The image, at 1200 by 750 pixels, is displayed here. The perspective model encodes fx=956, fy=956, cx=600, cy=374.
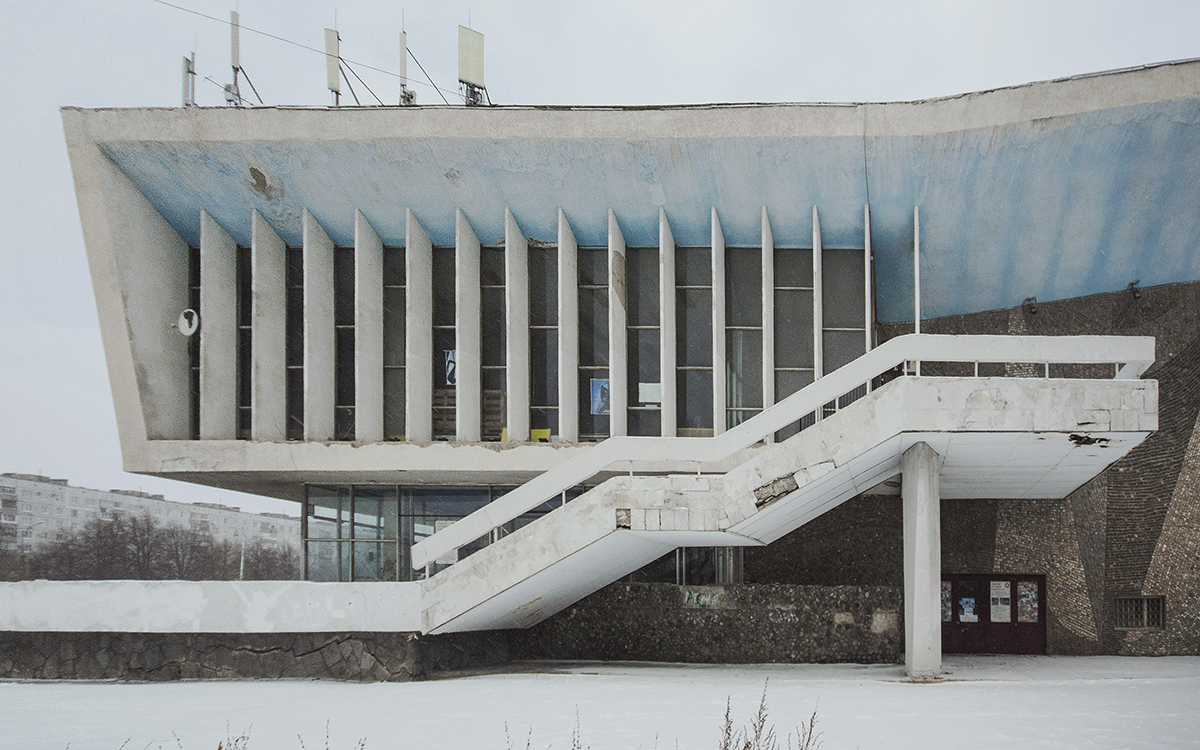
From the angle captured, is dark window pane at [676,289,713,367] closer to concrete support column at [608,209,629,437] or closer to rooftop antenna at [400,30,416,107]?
concrete support column at [608,209,629,437]

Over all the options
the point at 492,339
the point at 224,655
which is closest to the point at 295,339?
the point at 492,339

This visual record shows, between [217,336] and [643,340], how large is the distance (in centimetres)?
882

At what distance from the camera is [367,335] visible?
19516mm

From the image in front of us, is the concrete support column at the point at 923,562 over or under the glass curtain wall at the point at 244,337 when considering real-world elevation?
under

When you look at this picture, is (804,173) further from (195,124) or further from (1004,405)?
(195,124)

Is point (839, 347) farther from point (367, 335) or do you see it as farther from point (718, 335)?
point (367, 335)

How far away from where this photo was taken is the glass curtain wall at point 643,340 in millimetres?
19656

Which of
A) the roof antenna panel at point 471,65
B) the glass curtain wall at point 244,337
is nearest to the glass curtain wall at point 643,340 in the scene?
the roof antenna panel at point 471,65

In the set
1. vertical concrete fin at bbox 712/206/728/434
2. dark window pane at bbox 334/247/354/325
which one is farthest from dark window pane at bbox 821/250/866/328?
dark window pane at bbox 334/247/354/325

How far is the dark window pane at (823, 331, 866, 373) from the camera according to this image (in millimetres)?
19375

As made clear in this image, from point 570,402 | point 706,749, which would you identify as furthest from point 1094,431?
point 570,402

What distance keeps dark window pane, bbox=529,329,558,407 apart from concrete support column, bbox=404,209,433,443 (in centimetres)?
210

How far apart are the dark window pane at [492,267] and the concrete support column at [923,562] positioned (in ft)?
32.1

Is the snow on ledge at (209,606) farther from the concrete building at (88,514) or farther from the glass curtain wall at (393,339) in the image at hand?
the concrete building at (88,514)
